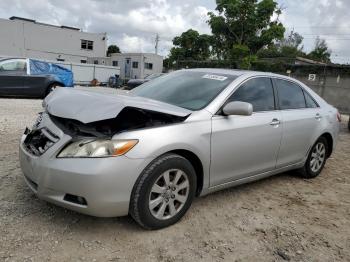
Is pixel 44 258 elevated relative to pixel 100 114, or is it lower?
lower

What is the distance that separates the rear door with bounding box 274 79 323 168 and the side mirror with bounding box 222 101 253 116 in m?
1.04

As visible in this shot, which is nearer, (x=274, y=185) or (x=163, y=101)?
(x=163, y=101)

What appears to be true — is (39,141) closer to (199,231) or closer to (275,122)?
(199,231)

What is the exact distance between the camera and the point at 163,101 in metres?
4.07

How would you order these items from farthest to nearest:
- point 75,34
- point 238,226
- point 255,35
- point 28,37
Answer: point 75,34
point 28,37
point 255,35
point 238,226

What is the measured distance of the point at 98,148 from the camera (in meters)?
3.11

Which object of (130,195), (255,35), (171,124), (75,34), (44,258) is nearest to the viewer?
(44,258)

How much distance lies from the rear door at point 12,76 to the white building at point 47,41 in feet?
92.8

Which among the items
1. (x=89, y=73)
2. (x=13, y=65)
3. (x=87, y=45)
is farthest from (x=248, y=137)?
(x=87, y=45)

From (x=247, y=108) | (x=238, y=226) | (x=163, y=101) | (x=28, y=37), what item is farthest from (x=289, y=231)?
(x=28, y=37)

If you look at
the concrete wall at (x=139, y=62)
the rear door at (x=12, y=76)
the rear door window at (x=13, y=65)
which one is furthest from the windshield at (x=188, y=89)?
the concrete wall at (x=139, y=62)

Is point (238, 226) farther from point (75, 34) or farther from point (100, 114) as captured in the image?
point (75, 34)

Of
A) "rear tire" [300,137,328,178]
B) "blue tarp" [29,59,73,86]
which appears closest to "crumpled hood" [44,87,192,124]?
"rear tire" [300,137,328,178]

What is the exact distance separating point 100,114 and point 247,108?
1.48m
